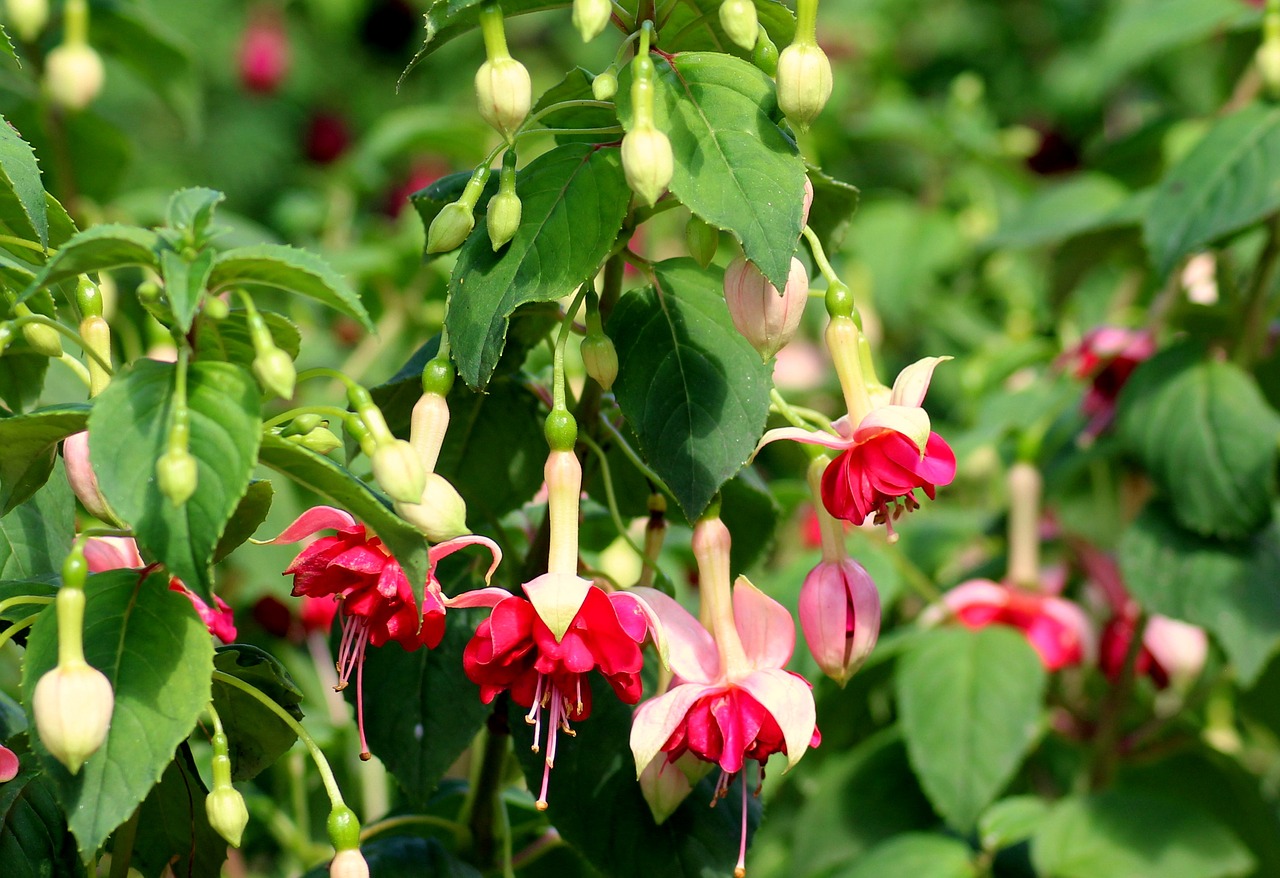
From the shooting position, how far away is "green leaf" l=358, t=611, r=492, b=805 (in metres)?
0.67

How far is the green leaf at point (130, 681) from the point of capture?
0.48 m

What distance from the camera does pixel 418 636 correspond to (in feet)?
1.81

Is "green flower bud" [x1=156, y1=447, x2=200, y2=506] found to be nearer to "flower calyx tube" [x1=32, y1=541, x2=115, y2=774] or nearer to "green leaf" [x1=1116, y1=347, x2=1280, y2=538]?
"flower calyx tube" [x1=32, y1=541, x2=115, y2=774]

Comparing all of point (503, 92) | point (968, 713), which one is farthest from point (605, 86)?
point (968, 713)

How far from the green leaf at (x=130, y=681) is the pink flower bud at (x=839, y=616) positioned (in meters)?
0.25

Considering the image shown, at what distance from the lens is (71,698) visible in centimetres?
46

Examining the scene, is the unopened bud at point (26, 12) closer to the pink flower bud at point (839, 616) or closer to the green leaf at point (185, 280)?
the green leaf at point (185, 280)

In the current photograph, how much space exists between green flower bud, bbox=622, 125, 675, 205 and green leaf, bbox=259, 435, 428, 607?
0.15 meters

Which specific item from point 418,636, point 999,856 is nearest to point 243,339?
point 418,636

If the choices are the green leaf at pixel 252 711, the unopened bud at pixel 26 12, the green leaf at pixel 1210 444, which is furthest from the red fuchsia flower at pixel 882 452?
the unopened bud at pixel 26 12

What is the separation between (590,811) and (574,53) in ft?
6.79

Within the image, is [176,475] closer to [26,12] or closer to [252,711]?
[252,711]

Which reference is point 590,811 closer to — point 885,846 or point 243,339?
point 243,339

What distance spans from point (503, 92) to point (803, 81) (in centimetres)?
12
